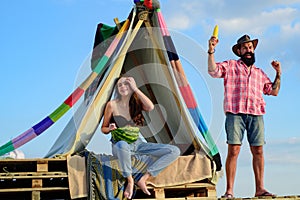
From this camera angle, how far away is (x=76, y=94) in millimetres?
5926

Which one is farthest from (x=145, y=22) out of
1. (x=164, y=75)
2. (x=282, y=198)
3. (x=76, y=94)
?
(x=282, y=198)

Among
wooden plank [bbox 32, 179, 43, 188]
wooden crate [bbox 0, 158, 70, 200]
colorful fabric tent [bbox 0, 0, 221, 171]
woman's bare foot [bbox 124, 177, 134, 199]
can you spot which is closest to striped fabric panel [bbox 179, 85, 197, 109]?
colorful fabric tent [bbox 0, 0, 221, 171]

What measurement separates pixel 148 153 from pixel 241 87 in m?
1.29

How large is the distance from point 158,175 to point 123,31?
1.79 metres

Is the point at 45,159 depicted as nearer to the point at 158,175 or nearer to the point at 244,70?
the point at 158,175

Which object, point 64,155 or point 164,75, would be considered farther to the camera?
point 164,75

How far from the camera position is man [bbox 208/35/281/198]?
5719mm

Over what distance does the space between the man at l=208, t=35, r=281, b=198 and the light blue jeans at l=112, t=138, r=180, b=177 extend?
73 centimetres

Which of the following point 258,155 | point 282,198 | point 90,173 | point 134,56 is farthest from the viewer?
point 134,56

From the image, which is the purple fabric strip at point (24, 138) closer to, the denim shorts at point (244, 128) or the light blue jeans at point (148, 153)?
the light blue jeans at point (148, 153)

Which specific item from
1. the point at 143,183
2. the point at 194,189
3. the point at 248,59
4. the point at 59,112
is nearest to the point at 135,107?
the point at 143,183

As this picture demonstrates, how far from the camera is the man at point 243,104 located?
5719 millimetres

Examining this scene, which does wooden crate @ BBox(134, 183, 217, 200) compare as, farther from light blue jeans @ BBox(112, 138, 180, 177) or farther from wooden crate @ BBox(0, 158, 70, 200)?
wooden crate @ BBox(0, 158, 70, 200)

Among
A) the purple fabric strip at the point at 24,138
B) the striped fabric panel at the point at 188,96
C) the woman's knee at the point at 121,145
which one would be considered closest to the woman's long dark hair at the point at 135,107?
the woman's knee at the point at 121,145
